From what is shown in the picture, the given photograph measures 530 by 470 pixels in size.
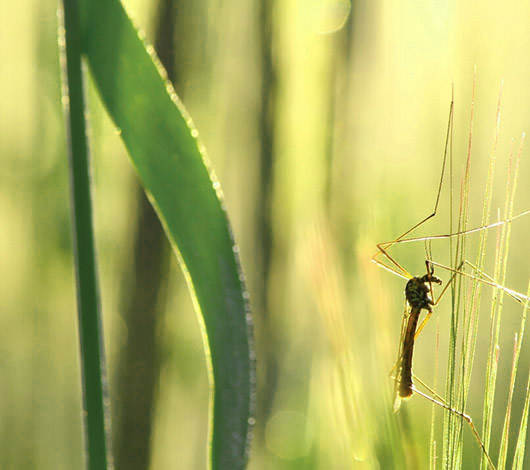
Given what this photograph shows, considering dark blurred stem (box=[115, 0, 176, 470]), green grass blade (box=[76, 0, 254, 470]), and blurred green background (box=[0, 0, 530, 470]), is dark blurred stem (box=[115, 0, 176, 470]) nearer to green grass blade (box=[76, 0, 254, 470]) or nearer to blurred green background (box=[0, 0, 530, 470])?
blurred green background (box=[0, 0, 530, 470])

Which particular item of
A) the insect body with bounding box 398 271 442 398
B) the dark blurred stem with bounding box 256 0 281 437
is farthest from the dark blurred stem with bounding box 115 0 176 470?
the insect body with bounding box 398 271 442 398

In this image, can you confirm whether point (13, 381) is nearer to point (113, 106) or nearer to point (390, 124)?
point (390, 124)

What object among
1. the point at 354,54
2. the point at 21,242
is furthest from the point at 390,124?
the point at 21,242

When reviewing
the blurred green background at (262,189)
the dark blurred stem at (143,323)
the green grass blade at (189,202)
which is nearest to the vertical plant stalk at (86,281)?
the green grass blade at (189,202)

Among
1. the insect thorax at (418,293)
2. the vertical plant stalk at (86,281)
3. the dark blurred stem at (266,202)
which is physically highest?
the dark blurred stem at (266,202)

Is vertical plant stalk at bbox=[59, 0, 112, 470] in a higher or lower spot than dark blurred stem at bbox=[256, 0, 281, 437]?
lower

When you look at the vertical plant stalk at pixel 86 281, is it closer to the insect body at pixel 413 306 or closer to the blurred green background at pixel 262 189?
the insect body at pixel 413 306

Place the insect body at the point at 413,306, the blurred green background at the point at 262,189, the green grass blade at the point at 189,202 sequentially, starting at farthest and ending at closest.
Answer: the blurred green background at the point at 262,189 → the insect body at the point at 413,306 → the green grass blade at the point at 189,202
